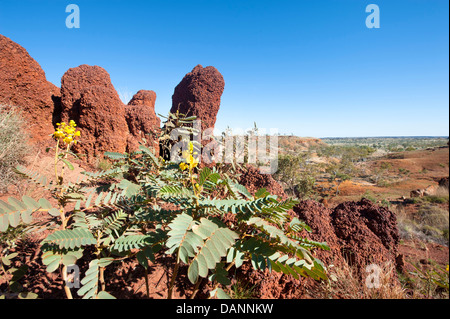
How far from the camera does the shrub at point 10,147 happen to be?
356 centimetres

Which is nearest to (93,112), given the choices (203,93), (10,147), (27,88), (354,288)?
(27,88)

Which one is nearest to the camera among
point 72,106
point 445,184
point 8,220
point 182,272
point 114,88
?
point 8,220


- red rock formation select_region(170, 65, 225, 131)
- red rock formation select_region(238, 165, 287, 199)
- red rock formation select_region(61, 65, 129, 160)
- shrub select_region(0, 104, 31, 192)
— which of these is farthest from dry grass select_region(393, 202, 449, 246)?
shrub select_region(0, 104, 31, 192)

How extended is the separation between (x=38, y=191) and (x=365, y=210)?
5236mm

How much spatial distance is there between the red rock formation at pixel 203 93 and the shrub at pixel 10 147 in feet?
14.1

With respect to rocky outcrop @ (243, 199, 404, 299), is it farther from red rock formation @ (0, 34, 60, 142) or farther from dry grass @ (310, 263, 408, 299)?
red rock formation @ (0, 34, 60, 142)

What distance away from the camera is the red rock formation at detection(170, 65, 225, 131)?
22.9ft

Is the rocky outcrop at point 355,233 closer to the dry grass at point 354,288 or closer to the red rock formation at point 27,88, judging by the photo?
the dry grass at point 354,288

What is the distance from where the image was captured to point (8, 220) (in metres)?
1.08

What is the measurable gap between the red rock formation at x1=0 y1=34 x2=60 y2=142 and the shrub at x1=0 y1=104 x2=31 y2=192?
1.63 feet

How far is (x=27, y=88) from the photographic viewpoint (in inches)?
223

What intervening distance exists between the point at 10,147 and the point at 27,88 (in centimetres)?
257
